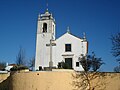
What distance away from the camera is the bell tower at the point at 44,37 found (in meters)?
44.4

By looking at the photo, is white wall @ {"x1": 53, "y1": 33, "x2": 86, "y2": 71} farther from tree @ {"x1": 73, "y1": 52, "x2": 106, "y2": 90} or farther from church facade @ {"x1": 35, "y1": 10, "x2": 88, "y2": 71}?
tree @ {"x1": 73, "y1": 52, "x2": 106, "y2": 90}

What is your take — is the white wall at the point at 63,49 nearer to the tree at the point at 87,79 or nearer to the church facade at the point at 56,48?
the church facade at the point at 56,48

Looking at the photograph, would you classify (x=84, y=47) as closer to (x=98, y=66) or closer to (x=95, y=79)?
(x=98, y=66)

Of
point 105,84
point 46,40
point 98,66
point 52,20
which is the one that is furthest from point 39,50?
point 105,84

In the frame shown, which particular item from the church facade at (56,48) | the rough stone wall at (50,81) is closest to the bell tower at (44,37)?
the church facade at (56,48)

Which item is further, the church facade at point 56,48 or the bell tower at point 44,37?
the bell tower at point 44,37

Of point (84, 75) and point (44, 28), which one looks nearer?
point (84, 75)

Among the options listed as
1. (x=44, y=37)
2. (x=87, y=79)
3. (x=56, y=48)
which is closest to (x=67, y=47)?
(x=56, y=48)

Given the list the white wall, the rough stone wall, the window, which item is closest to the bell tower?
the white wall

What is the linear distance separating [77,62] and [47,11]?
13019 mm

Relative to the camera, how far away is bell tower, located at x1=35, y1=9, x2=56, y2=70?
146ft

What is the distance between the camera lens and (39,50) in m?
45.4

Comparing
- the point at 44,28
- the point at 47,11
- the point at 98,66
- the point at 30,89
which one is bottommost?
the point at 30,89

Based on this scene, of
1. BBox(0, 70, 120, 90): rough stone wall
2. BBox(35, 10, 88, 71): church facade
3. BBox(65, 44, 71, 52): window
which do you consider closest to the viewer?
BBox(0, 70, 120, 90): rough stone wall
